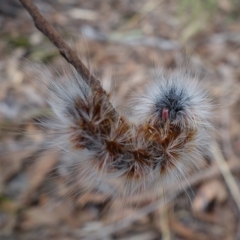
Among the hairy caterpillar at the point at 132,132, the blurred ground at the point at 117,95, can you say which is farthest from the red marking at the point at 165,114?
the blurred ground at the point at 117,95

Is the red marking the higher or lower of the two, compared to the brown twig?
lower

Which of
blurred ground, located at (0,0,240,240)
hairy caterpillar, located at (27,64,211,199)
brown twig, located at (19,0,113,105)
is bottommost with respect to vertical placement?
hairy caterpillar, located at (27,64,211,199)

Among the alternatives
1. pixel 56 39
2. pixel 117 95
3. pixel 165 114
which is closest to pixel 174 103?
pixel 165 114

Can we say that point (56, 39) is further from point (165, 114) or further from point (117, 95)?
point (117, 95)

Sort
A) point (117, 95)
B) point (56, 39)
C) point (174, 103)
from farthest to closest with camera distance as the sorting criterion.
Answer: point (117, 95)
point (174, 103)
point (56, 39)

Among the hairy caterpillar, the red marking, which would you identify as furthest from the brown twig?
the red marking

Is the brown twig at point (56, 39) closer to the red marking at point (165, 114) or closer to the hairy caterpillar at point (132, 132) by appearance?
the hairy caterpillar at point (132, 132)

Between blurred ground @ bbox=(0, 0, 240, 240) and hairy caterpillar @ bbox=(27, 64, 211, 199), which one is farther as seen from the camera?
blurred ground @ bbox=(0, 0, 240, 240)

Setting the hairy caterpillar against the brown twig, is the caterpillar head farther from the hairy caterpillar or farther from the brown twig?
the brown twig
